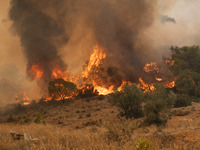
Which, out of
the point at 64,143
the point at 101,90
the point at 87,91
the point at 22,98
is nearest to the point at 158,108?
the point at 64,143

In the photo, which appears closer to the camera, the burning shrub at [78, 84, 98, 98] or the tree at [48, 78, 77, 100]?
the tree at [48, 78, 77, 100]

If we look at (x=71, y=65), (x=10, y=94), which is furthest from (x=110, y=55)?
(x=10, y=94)

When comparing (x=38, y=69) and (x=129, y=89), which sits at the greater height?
(x=38, y=69)

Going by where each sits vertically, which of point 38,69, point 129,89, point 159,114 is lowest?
point 159,114

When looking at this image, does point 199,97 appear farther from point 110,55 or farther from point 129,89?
point 110,55

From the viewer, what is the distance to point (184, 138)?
6.61 metres

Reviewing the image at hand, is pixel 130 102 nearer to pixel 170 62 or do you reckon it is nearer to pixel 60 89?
pixel 170 62

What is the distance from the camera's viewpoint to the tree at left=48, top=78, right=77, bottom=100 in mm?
39625

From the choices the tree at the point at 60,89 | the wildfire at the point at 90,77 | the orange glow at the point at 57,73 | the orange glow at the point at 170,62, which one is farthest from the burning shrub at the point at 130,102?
the orange glow at the point at 57,73

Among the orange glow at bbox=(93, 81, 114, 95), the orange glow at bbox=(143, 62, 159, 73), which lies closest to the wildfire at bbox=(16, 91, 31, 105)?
the orange glow at bbox=(93, 81, 114, 95)

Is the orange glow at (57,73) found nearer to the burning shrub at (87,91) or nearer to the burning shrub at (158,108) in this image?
the burning shrub at (87,91)

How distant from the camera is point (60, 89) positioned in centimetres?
4019

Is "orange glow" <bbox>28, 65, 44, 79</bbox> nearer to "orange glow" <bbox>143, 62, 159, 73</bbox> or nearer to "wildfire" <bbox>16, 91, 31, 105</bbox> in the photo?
"wildfire" <bbox>16, 91, 31, 105</bbox>

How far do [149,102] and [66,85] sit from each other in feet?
93.3
